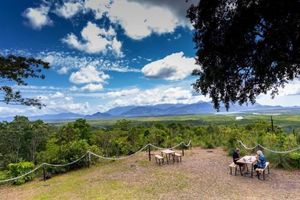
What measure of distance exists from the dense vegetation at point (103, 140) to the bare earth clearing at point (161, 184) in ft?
3.93

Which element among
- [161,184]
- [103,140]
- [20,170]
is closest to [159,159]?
[161,184]

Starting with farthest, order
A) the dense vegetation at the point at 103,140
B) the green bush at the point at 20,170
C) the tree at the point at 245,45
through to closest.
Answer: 1. the dense vegetation at the point at 103,140
2. the green bush at the point at 20,170
3. the tree at the point at 245,45

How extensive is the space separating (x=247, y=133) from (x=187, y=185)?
10.4 metres

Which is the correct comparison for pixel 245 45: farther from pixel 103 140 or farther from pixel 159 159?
pixel 103 140

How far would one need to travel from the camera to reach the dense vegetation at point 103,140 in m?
15.8

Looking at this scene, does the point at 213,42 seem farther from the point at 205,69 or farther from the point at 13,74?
the point at 13,74

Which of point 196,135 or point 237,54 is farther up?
point 237,54

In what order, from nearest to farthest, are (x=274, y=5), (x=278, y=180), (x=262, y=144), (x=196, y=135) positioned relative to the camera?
(x=274, y=5), (x=278, y=180), (x=262, y=144), (x=196, y=135)

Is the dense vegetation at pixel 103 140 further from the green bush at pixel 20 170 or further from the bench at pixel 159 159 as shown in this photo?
the bench at pixel 159 159

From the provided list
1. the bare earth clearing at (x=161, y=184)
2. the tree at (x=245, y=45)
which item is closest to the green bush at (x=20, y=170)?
the bare earth clearing at (x=161, y=184)

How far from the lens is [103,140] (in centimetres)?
1956

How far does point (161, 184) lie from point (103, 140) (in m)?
8.80

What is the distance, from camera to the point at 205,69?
10.6m

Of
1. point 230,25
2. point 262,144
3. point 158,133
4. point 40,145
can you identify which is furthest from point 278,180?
point 40,145
